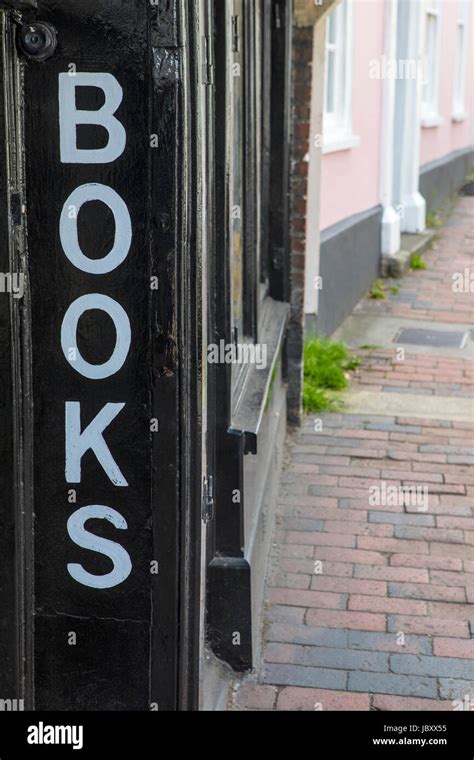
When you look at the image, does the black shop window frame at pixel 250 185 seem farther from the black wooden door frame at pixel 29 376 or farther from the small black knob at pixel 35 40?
the small black knob at pixel 35 40

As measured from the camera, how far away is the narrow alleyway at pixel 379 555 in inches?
145

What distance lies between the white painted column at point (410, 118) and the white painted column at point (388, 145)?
14.9 inches

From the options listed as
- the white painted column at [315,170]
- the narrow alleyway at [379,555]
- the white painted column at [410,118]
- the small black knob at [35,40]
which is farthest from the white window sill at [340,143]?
the small black knob at [35,40]

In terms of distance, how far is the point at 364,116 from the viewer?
955cm

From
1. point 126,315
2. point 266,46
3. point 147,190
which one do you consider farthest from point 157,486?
point 266,46

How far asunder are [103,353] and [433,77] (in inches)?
557

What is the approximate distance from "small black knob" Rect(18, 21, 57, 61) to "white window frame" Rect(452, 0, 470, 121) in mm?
15775

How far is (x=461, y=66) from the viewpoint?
17.9 m

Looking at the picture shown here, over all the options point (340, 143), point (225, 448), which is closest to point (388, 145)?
point (340, 143)

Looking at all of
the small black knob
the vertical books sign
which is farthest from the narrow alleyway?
the small black knob

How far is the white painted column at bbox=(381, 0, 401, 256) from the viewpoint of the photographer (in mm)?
9891

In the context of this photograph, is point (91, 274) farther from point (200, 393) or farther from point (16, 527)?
point (16, 527)

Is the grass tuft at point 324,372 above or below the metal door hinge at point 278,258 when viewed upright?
below
